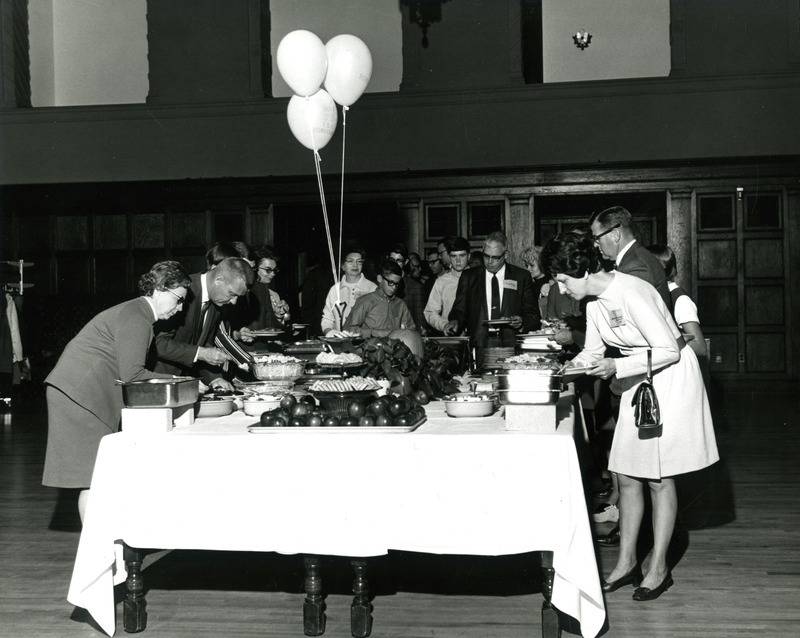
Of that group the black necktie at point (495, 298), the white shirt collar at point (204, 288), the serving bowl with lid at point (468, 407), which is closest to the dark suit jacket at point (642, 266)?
the serving bowl with lid at point (468, 407)

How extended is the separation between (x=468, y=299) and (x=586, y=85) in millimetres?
4815

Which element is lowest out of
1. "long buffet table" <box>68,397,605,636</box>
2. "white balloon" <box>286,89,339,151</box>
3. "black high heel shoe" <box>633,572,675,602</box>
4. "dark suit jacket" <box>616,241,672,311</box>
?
"black high heel shoe" <box>633,572,675,602</box>

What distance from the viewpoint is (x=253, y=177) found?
11047 mm

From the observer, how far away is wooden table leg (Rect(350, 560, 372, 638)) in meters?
3.13

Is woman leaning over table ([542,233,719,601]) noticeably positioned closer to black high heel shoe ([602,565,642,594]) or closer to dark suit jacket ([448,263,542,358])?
black high heel shoe ([602,565,642,594])

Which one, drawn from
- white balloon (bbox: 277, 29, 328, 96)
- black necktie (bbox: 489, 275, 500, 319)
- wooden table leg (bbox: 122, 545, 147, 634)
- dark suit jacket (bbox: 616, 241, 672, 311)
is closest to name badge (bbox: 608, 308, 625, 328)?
dark suit jacket (bbox: 616, 241, 672, 311)

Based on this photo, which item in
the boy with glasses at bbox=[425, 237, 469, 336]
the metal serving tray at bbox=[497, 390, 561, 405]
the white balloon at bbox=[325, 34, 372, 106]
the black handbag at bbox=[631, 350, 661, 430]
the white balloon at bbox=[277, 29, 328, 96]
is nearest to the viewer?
the metal serving tray at bbox=[497, 390, 561, 405]

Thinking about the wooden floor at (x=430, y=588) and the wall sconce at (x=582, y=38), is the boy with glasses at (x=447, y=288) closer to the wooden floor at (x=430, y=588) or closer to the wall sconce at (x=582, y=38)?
the wooden floor at (x=430, y=588)

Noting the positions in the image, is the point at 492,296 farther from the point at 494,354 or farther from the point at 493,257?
the point at 494,354

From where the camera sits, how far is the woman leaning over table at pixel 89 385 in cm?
359

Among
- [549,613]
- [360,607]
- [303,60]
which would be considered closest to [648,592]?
[549,613]

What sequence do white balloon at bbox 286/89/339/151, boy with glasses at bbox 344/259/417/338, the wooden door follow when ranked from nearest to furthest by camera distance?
1. boy with glasses at bbox 344/259/417/338
2. white balloon at bbox 286/89/339/151
3. the wooden door

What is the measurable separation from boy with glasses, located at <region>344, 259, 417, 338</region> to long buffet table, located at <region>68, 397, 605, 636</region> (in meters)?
3.20

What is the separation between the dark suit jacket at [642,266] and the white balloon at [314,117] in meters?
3.94
